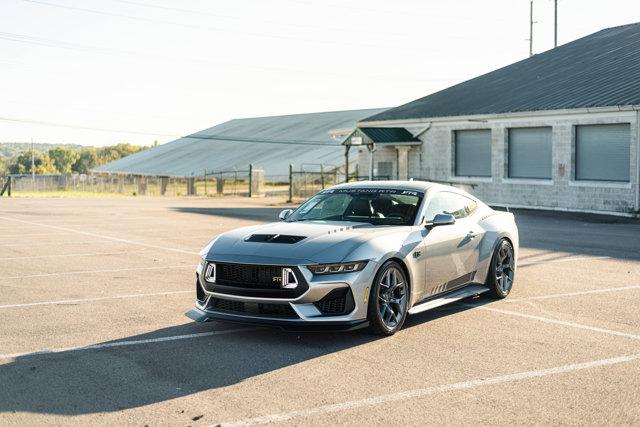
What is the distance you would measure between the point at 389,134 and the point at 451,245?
28.3 meters

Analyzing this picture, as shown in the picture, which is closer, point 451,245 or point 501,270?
point 451,245

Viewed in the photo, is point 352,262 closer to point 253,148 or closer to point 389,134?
point 389,134

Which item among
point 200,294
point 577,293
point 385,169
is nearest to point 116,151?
point 385,169

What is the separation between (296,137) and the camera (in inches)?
2876

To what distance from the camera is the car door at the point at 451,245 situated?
8.92 meters

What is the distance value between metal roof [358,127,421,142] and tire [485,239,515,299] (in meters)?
26.2

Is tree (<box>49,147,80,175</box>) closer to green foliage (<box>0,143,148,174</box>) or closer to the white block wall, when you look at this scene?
green foliage (<box>0,143,148,174</box>)

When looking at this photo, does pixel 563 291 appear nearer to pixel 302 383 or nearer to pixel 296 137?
pixel 302 383

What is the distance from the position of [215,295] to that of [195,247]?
356 inches

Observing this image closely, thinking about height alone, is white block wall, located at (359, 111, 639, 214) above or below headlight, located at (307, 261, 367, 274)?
above

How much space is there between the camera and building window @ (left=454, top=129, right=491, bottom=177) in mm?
33719

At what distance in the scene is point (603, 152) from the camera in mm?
28297

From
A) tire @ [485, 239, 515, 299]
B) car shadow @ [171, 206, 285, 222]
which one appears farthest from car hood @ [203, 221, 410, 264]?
car shadow @ [171, 206, 285, 222]

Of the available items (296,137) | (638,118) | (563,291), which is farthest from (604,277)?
(296,137)
